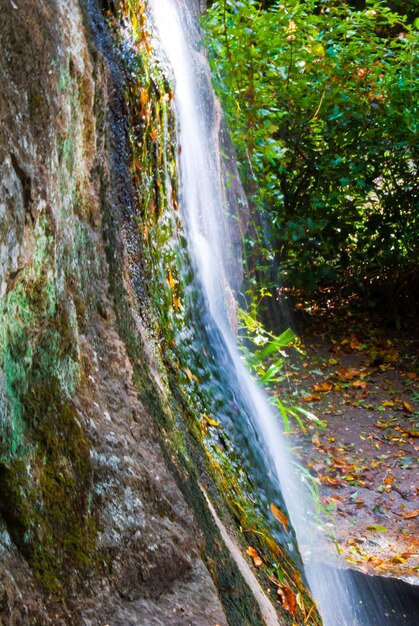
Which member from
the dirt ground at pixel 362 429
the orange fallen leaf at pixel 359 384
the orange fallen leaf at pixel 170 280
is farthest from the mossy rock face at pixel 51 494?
the orange fallen leaf at pixel 359 384

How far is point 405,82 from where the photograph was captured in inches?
294

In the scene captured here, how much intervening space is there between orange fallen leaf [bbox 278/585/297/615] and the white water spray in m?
1.09

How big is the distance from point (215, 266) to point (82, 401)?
3.13 m

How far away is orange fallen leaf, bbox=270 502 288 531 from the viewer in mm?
3151

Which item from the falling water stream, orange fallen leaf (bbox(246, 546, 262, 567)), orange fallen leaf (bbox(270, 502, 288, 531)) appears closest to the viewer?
orange fallen leaf (bbox(246, 546, 262, 567))

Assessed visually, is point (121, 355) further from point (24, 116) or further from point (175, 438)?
point (24, 116)

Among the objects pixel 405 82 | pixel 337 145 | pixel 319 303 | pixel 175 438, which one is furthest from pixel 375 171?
pixel 175 438

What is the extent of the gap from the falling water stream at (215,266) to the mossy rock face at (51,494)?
1898mm

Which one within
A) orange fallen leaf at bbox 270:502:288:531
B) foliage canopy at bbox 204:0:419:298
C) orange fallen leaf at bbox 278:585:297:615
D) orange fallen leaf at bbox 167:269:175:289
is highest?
foliage canopy at bbox 204:0:419:298

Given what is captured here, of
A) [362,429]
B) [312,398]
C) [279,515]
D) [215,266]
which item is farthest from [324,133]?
[279,515]

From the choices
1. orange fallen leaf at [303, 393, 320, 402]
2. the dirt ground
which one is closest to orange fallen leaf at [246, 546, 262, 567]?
the dirt ground

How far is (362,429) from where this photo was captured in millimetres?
6516

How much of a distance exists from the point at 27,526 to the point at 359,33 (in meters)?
7.41

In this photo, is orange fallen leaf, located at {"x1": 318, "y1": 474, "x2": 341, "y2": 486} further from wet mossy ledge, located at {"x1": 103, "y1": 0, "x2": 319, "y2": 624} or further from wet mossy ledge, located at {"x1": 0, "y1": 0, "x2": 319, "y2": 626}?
wet mossy ledge, located at {"x1": 0, "y1": 0, "x2": 319, "y2": 626}
